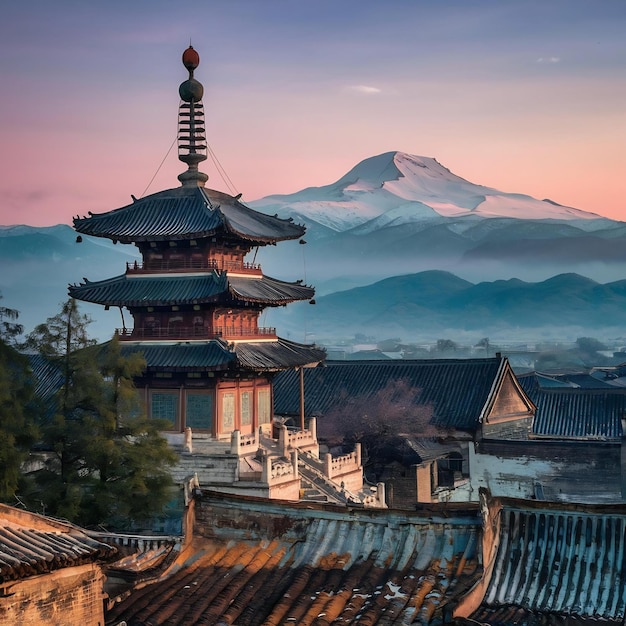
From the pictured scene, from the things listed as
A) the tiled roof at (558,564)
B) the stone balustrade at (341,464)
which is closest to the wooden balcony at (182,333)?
the stone balustrade at (341,464)

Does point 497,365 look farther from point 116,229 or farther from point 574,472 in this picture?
point 116,229

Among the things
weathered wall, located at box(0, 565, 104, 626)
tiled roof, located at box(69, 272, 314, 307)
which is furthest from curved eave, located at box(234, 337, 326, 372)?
weathered wall, located at box(0, 565, 104, 626)

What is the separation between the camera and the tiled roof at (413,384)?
160ft

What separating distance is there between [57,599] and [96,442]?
1359 centimetres

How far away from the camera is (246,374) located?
3716 cm

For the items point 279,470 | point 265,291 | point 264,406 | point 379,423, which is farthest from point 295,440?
point 379,423

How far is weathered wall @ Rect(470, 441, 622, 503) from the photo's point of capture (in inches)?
1767

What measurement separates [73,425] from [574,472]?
25.8 metres

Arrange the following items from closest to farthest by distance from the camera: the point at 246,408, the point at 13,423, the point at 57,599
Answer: the point at 57,599 → the point at 13,423 → the point at 246,408

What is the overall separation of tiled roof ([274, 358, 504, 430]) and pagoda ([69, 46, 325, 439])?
37.6 feet

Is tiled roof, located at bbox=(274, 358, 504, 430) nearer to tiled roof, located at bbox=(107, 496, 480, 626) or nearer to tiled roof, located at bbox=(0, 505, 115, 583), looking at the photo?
tiled roof, located at bbox=(107, 496, 480, 626)

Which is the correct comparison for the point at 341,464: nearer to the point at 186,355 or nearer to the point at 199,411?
the point at 199,411

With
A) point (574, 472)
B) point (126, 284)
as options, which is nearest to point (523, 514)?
point (126, 284)

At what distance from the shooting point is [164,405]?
1447 inches
